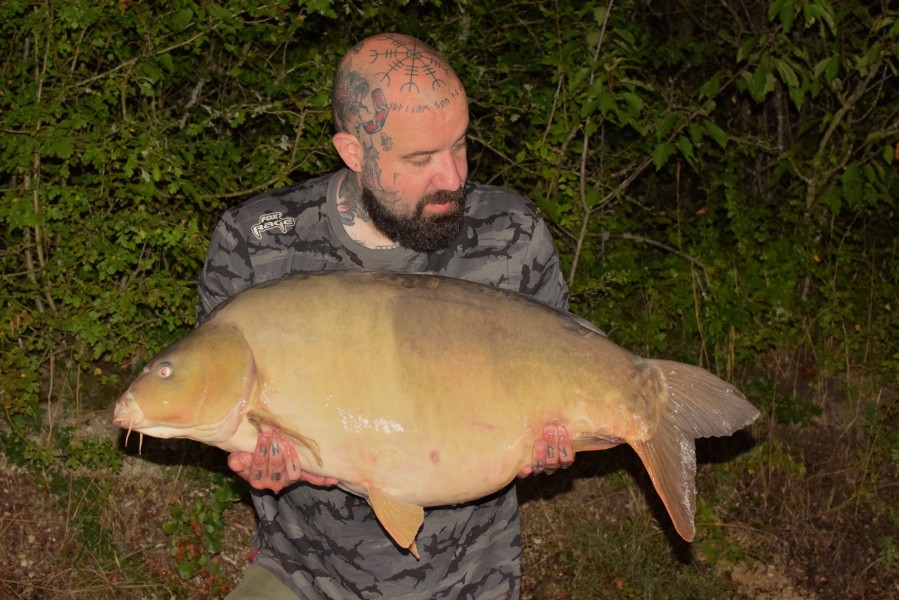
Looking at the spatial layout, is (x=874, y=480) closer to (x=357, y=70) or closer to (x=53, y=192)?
(x=357, y=70)

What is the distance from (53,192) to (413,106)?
6.40ft

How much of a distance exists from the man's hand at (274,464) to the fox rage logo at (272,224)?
65 centimetres

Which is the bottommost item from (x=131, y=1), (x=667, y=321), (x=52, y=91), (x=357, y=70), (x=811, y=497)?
(x=811, y=497)

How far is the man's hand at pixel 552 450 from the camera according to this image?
244 cm

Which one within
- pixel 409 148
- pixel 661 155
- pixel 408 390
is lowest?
pixel 661 155

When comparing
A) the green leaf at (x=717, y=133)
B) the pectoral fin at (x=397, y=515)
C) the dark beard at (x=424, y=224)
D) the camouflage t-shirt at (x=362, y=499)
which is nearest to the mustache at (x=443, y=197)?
the dark beard at (x=424, y=224)

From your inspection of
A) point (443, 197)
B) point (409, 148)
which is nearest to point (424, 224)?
point (443, 197)

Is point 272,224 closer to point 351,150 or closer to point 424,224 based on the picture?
point 351,150

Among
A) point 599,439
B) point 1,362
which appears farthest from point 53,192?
point 599,439

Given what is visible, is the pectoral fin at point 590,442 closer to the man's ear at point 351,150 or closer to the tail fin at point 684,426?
the tail fin at point 684,426

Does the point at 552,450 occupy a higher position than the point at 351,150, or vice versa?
the point at 351,150

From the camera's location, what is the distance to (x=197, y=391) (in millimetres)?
2367

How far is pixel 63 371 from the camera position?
445cm

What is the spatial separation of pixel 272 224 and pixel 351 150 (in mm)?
Result: 287
